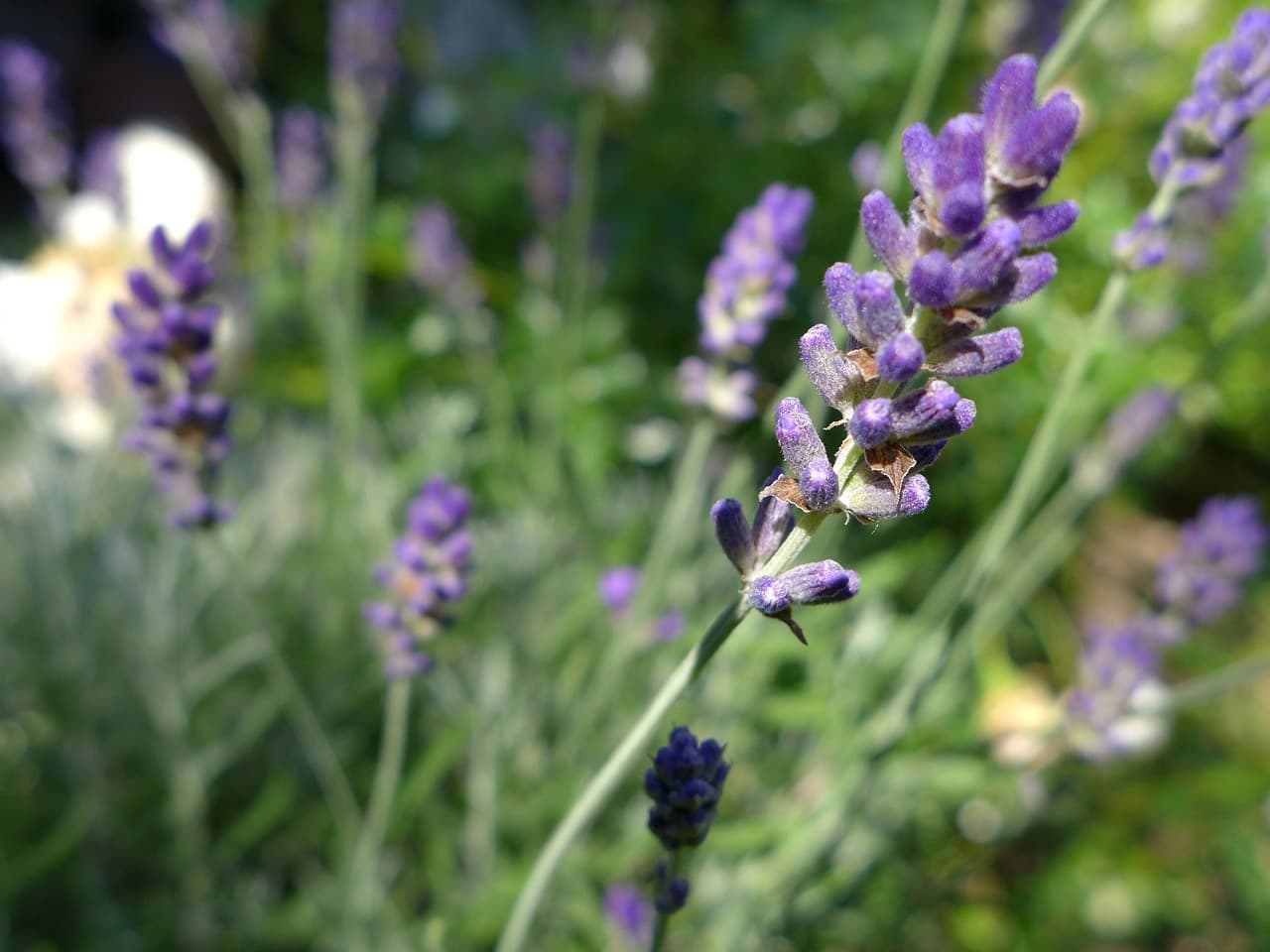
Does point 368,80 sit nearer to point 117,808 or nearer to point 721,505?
point 117,808

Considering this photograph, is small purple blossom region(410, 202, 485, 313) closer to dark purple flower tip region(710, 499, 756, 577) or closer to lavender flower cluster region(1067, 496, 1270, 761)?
lavender flower cluster region(1067, 496, 1270, 761)

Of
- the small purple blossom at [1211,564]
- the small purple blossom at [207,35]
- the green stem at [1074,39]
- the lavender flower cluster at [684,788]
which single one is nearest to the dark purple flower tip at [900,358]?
the lavender flower cluster at [684,788]

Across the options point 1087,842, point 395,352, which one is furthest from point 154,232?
point 1087,842

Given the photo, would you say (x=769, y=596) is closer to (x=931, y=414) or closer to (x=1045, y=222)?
(x=931, y=414)

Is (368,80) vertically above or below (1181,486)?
above

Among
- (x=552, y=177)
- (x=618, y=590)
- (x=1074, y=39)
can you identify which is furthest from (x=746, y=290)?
(x=552, y=177)

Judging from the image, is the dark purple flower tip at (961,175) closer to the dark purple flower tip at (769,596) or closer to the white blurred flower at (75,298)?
the dark purple flower tip at (769,596)
